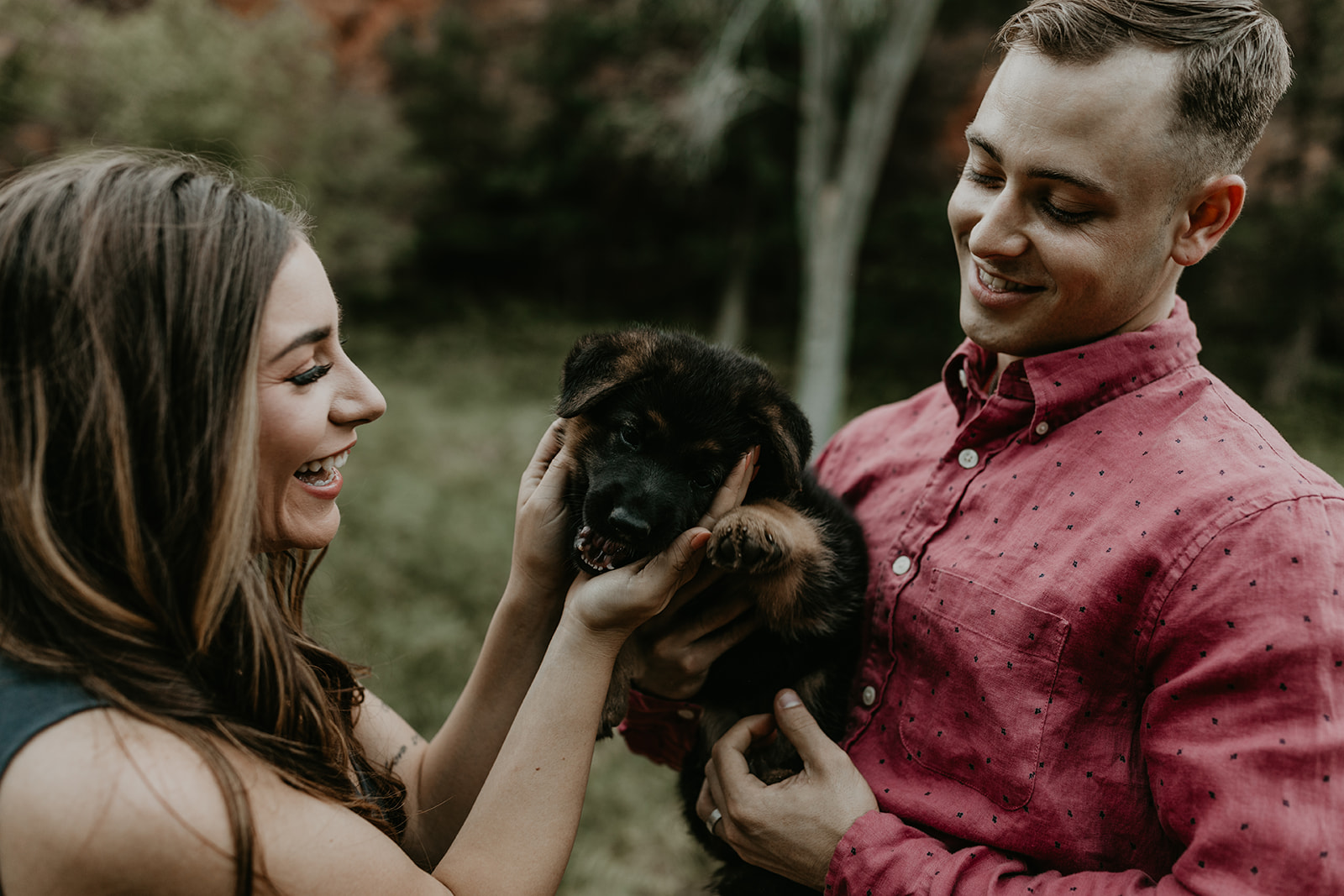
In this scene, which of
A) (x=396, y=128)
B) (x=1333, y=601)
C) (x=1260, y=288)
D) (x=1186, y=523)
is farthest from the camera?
(x=396, y=128)

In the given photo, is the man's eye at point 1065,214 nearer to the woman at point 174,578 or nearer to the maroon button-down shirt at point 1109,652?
the maroon button-down shirt at point 1109,652

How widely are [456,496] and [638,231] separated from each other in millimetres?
15641

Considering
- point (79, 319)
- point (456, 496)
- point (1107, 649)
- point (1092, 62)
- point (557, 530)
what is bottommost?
point (456, 496)

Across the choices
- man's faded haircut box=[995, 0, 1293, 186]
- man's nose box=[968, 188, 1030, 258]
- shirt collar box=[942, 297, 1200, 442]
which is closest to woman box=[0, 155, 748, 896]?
shirt collar box=[942, 297, 1200, 442]

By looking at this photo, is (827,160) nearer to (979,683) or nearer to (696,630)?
(696,630)

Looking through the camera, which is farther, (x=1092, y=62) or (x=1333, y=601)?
(x=1092, y=62)

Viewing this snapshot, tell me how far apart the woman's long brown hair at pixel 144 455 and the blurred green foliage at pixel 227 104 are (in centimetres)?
832

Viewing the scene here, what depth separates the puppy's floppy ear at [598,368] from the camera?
2580 mm

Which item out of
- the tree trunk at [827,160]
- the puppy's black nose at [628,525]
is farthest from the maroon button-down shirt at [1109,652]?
the tree trunk at [827,160]

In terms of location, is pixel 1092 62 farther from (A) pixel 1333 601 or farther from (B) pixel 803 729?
(B) pixel 803 729

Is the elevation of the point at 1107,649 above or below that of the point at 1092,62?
below

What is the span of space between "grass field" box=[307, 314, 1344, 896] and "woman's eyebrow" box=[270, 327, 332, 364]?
1080 mm

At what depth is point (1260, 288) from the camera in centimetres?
1631

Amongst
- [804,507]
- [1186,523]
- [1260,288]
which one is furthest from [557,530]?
[1260,288]
